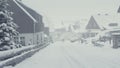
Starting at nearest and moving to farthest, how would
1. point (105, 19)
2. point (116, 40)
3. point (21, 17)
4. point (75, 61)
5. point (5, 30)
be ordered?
1. point (75, 61)
2. point (5, 30)
3. point (116, 40)
4. point (21, 17)
5. point (105, 19)

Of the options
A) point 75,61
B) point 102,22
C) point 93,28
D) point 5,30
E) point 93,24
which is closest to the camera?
point 75,61

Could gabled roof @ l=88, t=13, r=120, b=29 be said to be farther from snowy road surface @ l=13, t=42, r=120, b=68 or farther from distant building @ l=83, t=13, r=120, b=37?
snowy road surface @ l=13, t=42, r=120, b=68

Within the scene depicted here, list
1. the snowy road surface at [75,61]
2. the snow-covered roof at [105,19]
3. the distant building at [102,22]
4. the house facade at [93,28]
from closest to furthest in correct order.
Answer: the snowy road surface at [75,61] < the distant building at [102,22] < the snow-covered roof at [105,19] < the house facade at [93,28]

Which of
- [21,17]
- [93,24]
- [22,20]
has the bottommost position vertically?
[22,20]

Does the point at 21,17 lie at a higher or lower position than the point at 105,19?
lower

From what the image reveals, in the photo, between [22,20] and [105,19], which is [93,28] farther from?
[22,20]

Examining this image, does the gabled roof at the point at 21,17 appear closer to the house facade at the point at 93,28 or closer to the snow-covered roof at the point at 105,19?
the snow-covered roof at the point at 105,19

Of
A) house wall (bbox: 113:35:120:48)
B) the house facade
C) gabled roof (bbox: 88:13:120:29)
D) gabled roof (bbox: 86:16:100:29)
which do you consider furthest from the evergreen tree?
gabled roof (bbox: 86:16:100:29)

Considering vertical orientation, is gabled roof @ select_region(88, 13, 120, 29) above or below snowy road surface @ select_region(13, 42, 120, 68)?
above

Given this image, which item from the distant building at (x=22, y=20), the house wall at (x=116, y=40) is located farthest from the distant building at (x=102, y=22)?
the house wall at (x=116, y=40)

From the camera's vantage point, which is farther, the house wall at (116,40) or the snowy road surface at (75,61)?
the house wall at (116,40)

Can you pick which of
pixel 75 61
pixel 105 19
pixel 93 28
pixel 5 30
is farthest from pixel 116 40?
pixel 93 28

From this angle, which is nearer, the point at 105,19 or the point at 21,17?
the point at 21,17

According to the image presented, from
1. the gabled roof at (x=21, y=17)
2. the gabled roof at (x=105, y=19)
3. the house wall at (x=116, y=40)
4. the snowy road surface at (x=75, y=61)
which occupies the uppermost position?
the gabled roof at (x=105, y=19)
